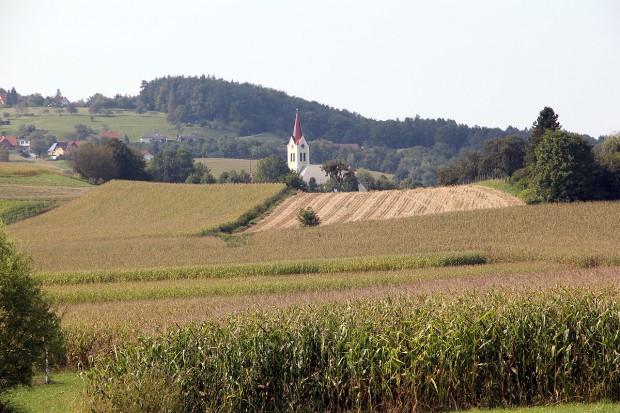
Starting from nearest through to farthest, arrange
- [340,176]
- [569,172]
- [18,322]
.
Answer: [18,322] → [569,172] → [340,176]

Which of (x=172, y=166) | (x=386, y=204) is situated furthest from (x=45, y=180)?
(x=386, y=204)

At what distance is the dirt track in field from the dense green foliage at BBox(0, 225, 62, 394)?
49.9m

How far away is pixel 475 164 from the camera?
351ft

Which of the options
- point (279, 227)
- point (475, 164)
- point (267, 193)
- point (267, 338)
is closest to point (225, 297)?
point (267, 338)

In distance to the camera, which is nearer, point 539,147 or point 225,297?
point 225,297

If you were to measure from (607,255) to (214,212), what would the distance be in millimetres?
45130

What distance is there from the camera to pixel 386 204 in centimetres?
7925

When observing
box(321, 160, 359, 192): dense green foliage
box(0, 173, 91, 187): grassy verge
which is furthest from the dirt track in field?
box(0, 173, 91, 187): grassy verge

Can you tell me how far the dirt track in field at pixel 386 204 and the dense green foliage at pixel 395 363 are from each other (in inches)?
1973

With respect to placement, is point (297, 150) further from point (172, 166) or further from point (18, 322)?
point (18, 322)

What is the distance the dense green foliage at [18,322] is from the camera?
22359 mm

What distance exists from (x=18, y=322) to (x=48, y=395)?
120 inches

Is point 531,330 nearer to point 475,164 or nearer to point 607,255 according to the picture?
point 607,255

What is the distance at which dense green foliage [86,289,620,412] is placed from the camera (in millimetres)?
21016
